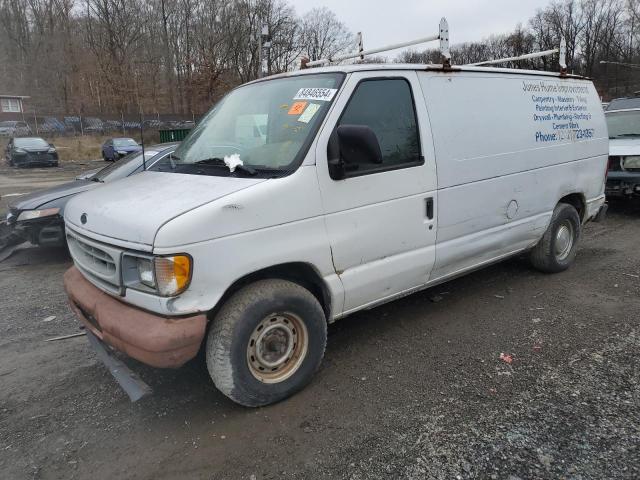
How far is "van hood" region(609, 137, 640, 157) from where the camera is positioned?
8.07 meters

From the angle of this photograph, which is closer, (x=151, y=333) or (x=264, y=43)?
(x=151, y=333)

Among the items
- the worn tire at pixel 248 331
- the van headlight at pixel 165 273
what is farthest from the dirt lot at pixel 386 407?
the van headlight at pixel 165 273

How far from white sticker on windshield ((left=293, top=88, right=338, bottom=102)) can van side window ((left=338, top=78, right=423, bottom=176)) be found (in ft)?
0.46

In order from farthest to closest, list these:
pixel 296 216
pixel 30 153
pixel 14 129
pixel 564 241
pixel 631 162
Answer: pixel 14 129 → pixel 30 153 → pixel 631 162 → pixel 564 241 → pixel 296 216

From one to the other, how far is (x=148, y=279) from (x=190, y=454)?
1015 millimetres

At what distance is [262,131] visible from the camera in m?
3.40

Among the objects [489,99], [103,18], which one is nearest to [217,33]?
[103,18]

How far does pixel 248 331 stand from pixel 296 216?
0.74 m

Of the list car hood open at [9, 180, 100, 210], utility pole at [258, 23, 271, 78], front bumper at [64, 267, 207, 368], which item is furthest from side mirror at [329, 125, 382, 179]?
utility pole at [258, 23, 271, 78]

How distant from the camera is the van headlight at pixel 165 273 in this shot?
8.42 ft

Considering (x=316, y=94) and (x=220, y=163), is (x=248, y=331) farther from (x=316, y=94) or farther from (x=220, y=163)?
(x=316, y=94)

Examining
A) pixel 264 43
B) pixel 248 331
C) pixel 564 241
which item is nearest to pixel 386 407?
pixel 248 331

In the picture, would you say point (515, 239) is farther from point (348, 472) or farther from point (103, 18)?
point (103, 18)

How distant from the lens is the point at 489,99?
4.23m
